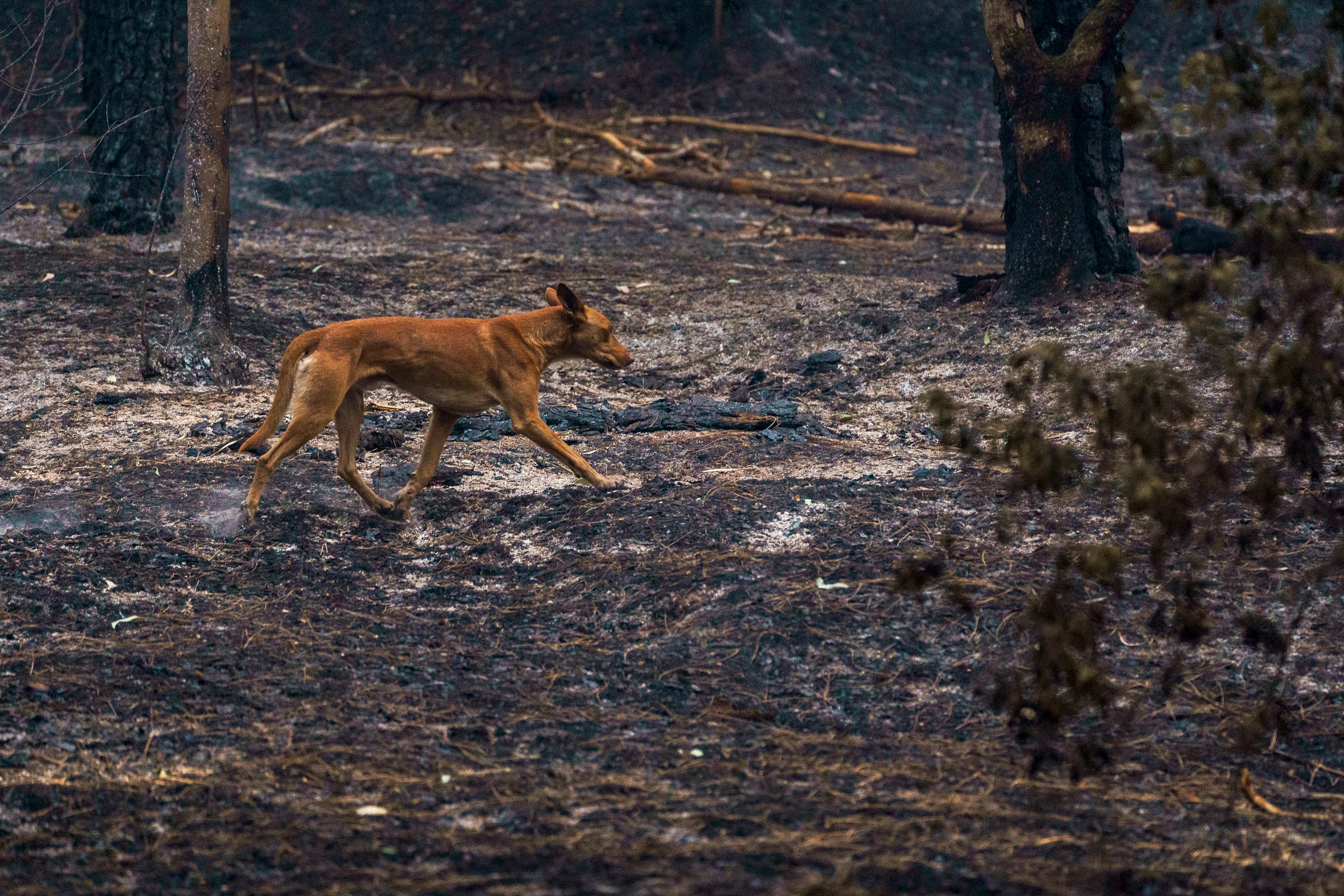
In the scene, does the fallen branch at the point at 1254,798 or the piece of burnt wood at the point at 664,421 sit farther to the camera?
the piece of burnt wood at the point at 664,421

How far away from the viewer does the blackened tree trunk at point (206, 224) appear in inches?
378

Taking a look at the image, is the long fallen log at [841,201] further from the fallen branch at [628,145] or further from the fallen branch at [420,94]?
the fallen branch at [420,94]

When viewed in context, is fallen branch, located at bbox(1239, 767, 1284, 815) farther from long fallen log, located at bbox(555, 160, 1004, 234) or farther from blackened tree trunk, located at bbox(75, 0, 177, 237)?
blackened tree trunk, located at bbox(75, 0, 177, 237)

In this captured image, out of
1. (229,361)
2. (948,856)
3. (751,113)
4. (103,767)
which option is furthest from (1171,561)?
(751,113)

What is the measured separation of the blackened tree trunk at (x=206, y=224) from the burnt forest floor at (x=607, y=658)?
0.35m

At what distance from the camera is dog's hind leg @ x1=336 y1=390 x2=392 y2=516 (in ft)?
23.7

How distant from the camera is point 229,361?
10070mm

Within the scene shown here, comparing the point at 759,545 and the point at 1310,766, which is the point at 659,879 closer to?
the point at 1310,766

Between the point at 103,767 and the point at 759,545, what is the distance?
316cm

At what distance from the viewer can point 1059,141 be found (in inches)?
414

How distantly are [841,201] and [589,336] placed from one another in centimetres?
806

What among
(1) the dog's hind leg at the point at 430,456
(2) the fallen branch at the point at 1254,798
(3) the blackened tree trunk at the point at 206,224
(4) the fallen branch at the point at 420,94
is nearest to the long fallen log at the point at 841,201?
(4) the fallen branch at the point at 420,94

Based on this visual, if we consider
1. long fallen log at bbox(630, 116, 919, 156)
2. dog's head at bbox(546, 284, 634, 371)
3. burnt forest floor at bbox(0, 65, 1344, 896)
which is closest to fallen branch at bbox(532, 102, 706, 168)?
long fallen log at bbox(630, 116, 919, 156)

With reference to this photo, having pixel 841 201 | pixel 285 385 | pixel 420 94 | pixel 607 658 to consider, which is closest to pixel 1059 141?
pixel 841 201
